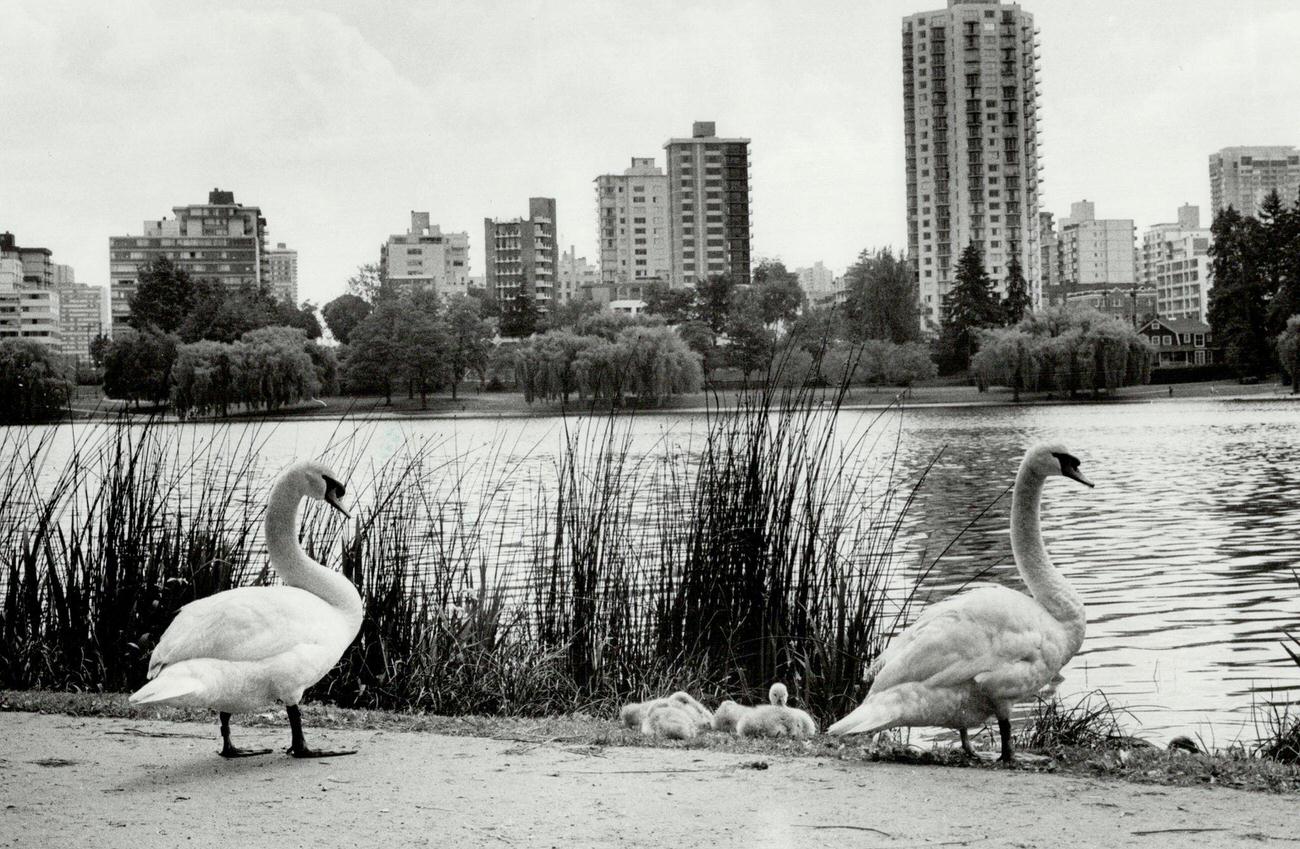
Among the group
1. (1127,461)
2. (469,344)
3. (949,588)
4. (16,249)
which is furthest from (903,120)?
(949,588)

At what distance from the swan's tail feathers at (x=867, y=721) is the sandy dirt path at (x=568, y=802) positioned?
221mm

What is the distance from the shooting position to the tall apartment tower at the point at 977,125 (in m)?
178

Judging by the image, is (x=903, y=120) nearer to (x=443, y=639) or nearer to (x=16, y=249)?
(x=16, y=249)

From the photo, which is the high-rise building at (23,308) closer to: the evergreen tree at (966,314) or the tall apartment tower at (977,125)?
the evergreen tree at (966,314)

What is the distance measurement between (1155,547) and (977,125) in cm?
16824

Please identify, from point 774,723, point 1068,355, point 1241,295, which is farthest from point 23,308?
point 774,723

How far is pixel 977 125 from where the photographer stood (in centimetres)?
17888

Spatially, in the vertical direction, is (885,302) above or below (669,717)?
above

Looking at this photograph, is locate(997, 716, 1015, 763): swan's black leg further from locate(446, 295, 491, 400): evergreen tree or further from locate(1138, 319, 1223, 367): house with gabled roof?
locate(1138, 319, 1223, 367): house with gabled roof

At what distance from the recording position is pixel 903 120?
186m

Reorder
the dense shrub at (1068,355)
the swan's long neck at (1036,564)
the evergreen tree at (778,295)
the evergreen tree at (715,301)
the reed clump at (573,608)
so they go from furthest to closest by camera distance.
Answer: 1. the evergreen tree at (778,295)
2. the evergreen tree at (715,301)
3. the dense shrub at (1068,355)
4. the reed clump at (573,608)
5. the swan's long neck at (1036,564)

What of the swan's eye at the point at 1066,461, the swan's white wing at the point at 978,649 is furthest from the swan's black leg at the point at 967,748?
the swan's eye at the point at 1066,461

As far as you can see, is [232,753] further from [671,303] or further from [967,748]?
[671,303]

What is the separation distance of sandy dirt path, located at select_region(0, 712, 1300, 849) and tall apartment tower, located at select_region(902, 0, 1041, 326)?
17719cm
